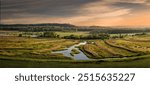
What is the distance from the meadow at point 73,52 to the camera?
3385 millimetres

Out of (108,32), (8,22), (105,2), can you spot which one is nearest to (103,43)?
(108,32)

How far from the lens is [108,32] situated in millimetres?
3469

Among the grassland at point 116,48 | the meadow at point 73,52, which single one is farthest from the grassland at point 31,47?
the grassland at point 116,48

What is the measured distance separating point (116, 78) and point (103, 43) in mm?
362

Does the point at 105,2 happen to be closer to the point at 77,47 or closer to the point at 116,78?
the point at 77,47

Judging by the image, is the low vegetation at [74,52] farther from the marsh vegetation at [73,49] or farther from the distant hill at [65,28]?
the distant hill at [65,28]

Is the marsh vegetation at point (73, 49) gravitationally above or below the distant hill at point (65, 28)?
below

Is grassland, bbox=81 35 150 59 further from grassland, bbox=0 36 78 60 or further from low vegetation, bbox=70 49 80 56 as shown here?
grassland, bbox=0 36 78 60

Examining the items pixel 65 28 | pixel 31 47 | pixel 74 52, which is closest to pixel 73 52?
pixel 74 52

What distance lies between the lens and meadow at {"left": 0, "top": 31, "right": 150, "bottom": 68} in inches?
133

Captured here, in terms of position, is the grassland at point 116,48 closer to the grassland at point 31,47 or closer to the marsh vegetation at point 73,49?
the marsh vegetation at point 73,49

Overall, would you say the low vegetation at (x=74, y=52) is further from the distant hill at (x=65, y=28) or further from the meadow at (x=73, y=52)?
the distant hill at (x=65, y=28)

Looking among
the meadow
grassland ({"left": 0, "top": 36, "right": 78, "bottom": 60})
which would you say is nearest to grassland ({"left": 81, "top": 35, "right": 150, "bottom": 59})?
the meadow

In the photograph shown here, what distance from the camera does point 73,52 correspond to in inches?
134
